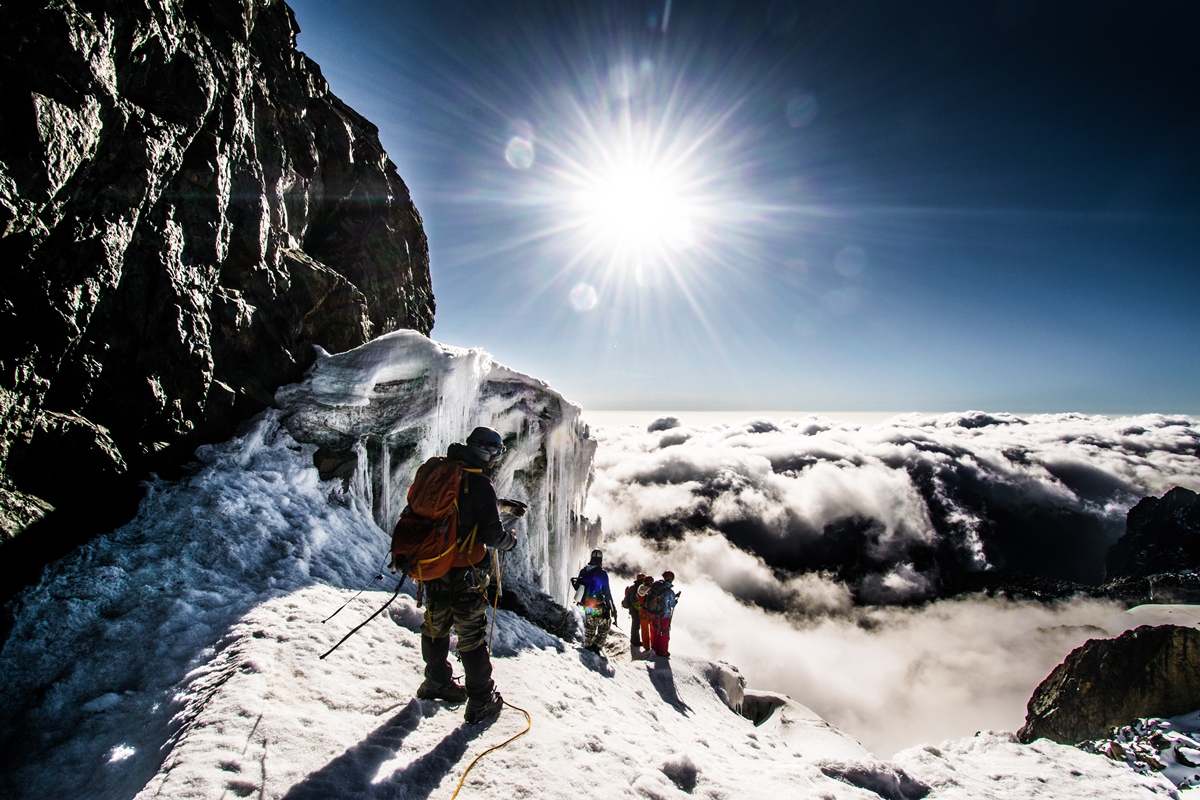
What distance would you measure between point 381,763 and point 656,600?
872 cm

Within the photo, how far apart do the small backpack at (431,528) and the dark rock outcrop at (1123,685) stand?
37236 mm

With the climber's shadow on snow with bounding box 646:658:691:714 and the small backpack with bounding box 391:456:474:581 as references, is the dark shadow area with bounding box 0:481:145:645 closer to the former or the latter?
the small backpack with bounding box 391:456:474:581

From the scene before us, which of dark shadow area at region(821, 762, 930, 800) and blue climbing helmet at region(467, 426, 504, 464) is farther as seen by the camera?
dark shadow area at region(821, 762, 930, 800)

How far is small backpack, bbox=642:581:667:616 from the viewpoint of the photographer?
11.0 m

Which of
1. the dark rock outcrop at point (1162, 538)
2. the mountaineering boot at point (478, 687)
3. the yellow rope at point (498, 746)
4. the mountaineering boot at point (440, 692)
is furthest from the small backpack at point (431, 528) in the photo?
the dark rock outcrop at point (1162, 538)

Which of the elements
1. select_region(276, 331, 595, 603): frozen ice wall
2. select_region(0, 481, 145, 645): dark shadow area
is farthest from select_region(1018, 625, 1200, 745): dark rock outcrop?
select_region(0, 481, 145, 645): dark shadow area

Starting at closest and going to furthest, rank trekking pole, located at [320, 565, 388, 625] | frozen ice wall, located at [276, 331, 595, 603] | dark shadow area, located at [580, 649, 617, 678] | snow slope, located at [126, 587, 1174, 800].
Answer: snow slope, located at [126, 587, 1174, 800]
trekking pole, located at [320, 565, 388, 625]
dark shadow area, located at [580, 649, 617, 678]
frozen ice wall, located at [276, 331, 595, 603]

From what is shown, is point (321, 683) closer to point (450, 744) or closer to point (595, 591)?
point (450, 744)

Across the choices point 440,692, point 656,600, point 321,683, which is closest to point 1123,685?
point 656,600

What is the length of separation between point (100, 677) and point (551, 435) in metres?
11.2

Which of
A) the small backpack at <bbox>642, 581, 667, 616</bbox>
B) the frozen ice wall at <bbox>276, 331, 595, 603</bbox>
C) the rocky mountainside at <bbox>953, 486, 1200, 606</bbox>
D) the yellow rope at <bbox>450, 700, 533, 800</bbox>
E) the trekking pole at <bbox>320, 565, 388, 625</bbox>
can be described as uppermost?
the frozen ice wall at <bbox>276, 331, 595, 603</bbox>

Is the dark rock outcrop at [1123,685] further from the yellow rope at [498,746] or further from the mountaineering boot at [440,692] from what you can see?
the mountaineering boot at [440,692]

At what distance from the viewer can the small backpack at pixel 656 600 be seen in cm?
1102

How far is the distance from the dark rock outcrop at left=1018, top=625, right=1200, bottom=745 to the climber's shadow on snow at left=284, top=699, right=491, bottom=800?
121 feet
